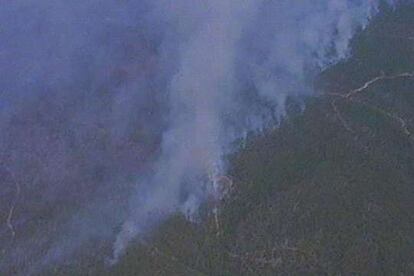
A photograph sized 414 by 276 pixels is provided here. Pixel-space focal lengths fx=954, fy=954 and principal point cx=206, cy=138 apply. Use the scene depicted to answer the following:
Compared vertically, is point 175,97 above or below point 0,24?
below

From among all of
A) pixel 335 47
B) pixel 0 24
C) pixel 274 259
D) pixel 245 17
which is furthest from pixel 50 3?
pixel 274 259

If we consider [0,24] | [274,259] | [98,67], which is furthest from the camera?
[0,24]

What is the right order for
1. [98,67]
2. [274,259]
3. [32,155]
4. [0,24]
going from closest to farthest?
[274,259] < [32,155] < [98,67] < [0,24]

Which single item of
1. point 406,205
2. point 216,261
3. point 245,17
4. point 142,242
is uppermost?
point 245,17

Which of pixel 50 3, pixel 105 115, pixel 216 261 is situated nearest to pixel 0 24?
pixel 50 3

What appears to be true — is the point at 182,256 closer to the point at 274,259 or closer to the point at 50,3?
the point at 274,259

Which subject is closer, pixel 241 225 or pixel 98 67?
pixel 241 225

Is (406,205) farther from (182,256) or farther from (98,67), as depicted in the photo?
(98,67)
